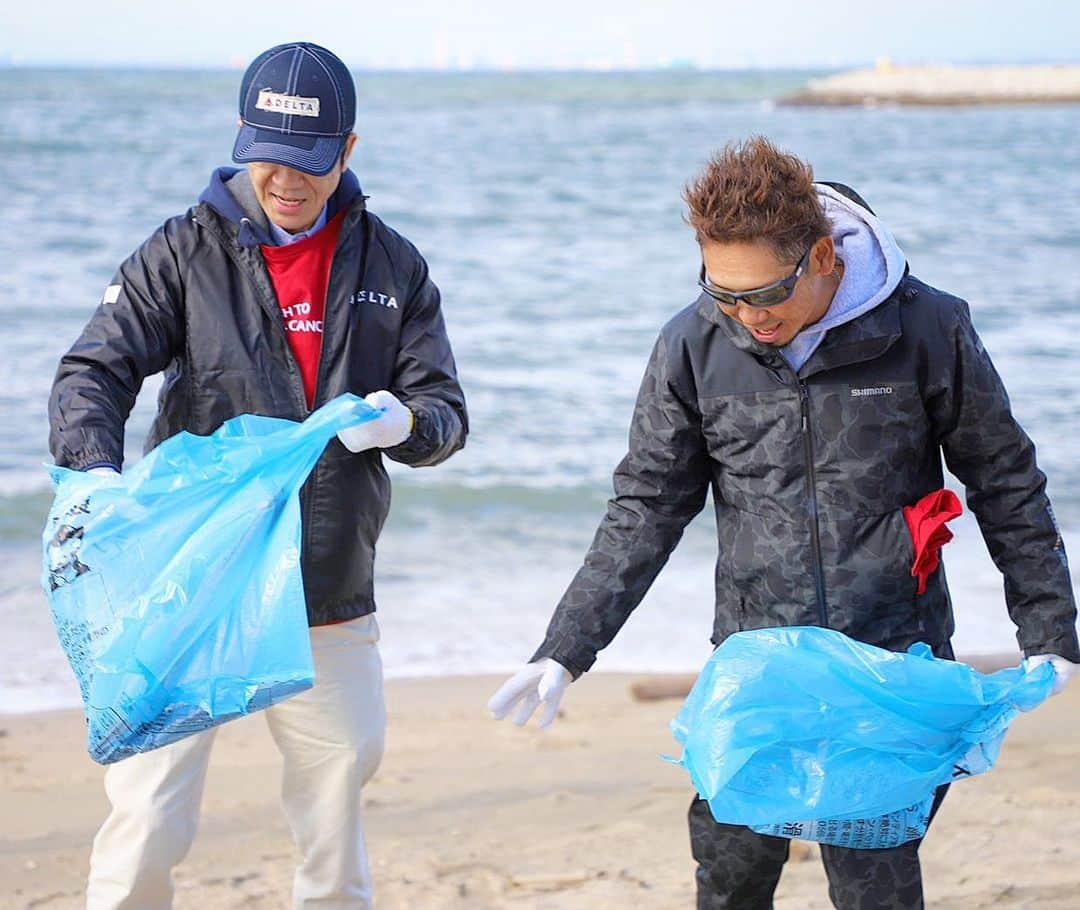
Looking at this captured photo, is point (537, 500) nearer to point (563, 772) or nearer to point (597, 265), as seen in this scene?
point (563, 772)

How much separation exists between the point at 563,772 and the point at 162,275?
7.00 feet

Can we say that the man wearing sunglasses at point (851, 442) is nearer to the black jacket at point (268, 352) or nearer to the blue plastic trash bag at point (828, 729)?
the blue plastic trash bag at point (828, 729)

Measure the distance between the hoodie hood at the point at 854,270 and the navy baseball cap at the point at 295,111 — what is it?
86 centimetres

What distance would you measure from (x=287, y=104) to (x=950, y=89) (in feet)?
216

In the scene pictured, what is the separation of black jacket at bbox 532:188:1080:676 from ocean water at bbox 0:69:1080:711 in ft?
9.39

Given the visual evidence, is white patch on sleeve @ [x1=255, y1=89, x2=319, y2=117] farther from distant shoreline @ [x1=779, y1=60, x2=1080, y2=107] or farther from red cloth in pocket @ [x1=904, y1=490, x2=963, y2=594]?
distant shoreline @ [x1=779, y1=60, x2=1080, y2=107]

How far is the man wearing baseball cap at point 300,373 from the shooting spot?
2600 millimetres

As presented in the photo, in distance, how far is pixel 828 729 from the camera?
86.3 inches

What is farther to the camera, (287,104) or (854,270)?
(287,104)

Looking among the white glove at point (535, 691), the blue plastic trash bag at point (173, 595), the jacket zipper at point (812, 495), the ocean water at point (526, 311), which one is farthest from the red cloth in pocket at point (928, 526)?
the ocean water at point (526, 311)

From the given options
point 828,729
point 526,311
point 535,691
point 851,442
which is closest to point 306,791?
point 535,691

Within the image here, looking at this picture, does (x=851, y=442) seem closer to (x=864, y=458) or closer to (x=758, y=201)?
(x=864, y=458)

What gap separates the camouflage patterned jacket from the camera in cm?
230

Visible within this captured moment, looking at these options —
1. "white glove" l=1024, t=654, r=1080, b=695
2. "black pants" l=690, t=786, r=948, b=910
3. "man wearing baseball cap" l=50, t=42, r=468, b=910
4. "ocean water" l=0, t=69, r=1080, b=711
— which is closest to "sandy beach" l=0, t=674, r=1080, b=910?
"ocean water" l=0, t=69, r=1080, b=711
